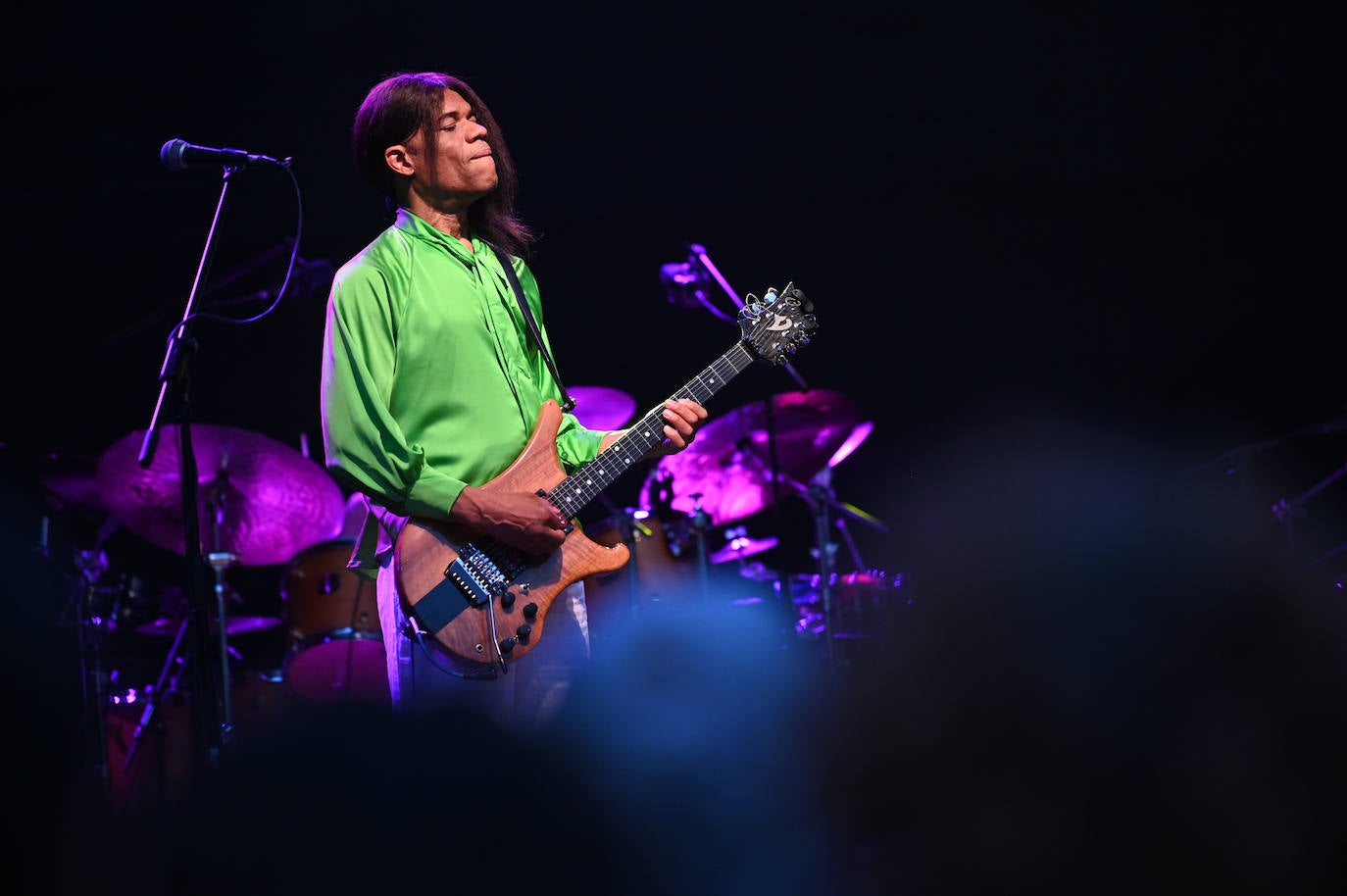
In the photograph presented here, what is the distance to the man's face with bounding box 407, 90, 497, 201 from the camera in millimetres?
2730

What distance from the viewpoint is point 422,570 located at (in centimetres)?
248

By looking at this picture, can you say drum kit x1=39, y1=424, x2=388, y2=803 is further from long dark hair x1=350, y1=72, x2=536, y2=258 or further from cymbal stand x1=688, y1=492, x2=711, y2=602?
long dark hair x1=350, y1=72, x2=536, y2=258

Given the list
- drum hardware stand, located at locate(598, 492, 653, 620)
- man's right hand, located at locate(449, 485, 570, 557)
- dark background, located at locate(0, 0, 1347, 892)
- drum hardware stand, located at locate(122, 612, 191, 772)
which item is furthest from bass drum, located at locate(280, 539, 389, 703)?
man's right hand, located at locate(449, 485, 570, 557)

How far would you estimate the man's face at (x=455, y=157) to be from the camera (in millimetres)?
2730

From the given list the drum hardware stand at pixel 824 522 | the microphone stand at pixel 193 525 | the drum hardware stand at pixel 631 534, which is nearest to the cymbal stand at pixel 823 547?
the drum hardware stand at pixel 824 522

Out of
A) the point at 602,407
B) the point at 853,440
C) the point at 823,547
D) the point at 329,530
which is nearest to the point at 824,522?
the point at 823,547

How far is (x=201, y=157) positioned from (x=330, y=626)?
9.23 feet

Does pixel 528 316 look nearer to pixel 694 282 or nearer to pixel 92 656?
pixel 694 282

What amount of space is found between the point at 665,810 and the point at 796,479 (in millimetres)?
4228

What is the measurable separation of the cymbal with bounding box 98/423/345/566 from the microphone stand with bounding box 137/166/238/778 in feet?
5.21

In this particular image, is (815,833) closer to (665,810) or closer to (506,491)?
(665,810)

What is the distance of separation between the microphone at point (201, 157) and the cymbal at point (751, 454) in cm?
250

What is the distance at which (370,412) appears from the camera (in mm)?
2447

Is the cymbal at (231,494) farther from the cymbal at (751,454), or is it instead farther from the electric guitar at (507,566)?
the electric guitar at (507,566)
